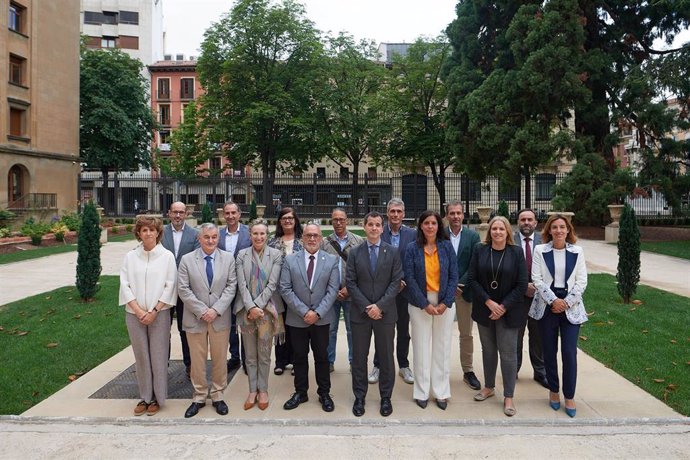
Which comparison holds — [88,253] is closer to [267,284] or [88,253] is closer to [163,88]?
[267,284]

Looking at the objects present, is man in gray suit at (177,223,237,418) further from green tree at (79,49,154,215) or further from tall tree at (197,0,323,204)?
green tree at (79,49,154,215)

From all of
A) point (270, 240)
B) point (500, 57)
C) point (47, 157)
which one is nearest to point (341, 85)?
point (500, 57)

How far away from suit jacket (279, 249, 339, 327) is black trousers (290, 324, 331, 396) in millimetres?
87

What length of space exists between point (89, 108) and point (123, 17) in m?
23.2

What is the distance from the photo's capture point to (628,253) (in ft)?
30.5

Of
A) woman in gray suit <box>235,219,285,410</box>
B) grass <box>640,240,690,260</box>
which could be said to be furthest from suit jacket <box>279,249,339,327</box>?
grass <box>640,240,690,260</box>

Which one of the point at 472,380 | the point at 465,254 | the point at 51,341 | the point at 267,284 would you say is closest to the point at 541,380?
the point at 472,380

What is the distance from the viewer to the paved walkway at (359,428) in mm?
4125

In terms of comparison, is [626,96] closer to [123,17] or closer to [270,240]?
[270,240]

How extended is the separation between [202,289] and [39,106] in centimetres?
3049

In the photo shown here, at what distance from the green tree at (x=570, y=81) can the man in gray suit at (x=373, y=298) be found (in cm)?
1921

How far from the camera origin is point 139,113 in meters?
40.9

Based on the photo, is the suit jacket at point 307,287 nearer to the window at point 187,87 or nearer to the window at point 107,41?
the window at point 187,87

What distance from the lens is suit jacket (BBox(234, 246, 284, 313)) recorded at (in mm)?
4973
